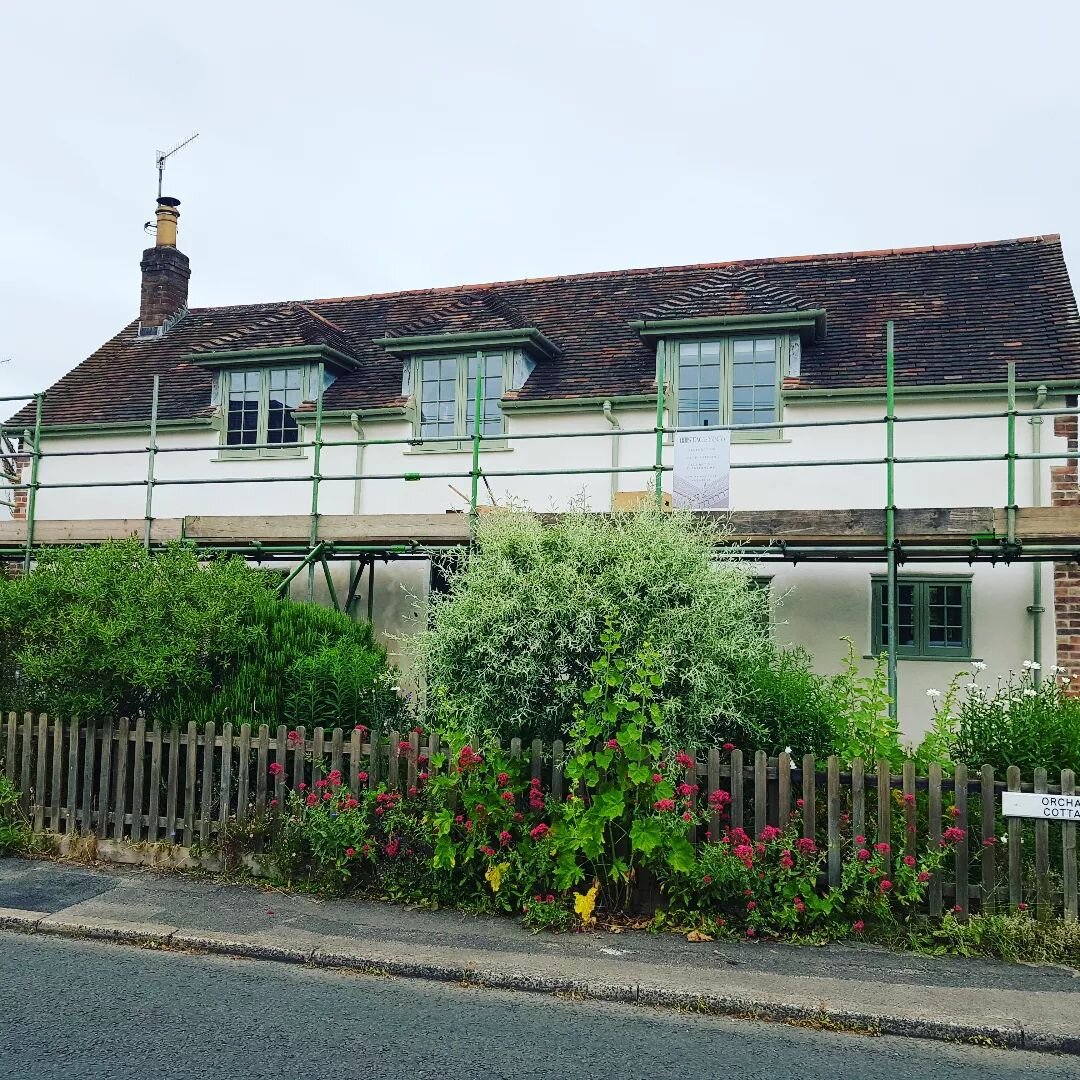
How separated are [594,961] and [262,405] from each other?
45.5ft

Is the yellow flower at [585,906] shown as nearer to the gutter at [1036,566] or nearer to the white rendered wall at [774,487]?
the white rendered wall at [774,487]

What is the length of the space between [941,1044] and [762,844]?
67.3 inches

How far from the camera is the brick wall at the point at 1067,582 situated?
13609 mm

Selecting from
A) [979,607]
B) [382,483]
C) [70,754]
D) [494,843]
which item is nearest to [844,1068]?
[494,843]

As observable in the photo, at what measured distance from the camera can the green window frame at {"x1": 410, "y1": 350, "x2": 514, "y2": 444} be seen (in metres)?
17.0

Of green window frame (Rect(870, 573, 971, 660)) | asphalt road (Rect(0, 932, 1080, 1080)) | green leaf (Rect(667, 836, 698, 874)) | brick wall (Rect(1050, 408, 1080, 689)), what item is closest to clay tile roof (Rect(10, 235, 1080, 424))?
brick wall (Rect(1050, 408, 1080, 689))

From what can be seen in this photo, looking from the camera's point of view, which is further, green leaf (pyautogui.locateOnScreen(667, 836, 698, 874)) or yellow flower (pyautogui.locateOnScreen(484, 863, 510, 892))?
yellow flower (pyautogui.locateOnScreen(484, 863, 510, 892))

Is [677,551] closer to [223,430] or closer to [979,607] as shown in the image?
[979,607]

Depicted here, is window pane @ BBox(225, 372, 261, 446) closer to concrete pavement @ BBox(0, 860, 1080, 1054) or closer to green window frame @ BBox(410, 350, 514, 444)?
green window frame @ BBox(410, 350, 514, 444)

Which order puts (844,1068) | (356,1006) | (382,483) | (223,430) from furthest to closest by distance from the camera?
(223,430) < (382,483) < (356,1006) < (844,1068)

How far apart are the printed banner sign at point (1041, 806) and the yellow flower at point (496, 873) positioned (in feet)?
10.4

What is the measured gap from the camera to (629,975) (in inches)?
237

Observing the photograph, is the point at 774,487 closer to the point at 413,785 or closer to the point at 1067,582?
the point at 1067,582

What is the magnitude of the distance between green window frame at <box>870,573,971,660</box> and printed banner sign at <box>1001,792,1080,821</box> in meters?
7.64
